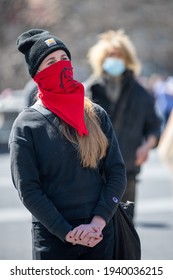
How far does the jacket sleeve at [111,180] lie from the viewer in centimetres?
375

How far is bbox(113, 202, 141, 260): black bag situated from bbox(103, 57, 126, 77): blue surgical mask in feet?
7.67

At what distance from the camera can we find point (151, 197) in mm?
10969

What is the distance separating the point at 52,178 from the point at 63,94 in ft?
1.39

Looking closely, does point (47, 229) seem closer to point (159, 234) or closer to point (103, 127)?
point (103, 127)

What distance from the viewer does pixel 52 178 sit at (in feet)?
12.3

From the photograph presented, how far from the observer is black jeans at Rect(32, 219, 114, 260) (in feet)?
12.4

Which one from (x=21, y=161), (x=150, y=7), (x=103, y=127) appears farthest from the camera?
(x=150, y=7)

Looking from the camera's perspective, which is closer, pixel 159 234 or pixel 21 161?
pixel 21 161

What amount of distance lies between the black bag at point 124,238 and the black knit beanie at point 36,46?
2.69ft

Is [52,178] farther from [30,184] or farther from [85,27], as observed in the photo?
[85,27]

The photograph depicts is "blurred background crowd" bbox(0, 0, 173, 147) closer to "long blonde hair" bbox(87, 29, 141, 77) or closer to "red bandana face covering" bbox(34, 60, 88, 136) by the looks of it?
"long blonde hair" bbox(87, 29, 141, 77)

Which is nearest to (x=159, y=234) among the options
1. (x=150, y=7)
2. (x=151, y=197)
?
(x=151, y=197)

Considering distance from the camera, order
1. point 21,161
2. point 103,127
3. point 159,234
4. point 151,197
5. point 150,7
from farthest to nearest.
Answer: point 150,7 < point 151,197 < point 159,234 < point 103,127 < point 21,161

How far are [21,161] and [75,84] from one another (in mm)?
498
